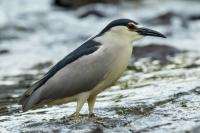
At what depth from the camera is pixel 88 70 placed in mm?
8180

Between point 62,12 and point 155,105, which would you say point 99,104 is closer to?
point 155,105

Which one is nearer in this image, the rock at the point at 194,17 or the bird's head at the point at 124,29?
the bird's head at the point at 124,29

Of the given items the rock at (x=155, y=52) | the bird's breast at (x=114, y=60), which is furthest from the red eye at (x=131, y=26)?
the rock at (x=155, y=52)

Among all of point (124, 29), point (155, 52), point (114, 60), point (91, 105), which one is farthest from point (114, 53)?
point (155, 52)

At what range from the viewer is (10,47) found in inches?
685

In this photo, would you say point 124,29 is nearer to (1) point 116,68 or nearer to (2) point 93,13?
(1) point 116,68

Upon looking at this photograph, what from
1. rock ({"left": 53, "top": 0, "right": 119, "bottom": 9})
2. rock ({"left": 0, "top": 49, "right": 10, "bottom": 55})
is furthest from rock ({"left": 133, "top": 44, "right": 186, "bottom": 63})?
rock ({"left": 53, "top": 0, "right": 119, "bottom": 9})

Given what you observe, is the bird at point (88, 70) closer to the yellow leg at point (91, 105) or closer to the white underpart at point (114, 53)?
the white underpart at point (114, 53)

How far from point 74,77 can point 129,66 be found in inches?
209

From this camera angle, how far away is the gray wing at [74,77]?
8125mm

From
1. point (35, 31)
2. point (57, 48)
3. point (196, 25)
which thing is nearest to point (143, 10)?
point (196, 25)

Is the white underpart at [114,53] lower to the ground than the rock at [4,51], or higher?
lower

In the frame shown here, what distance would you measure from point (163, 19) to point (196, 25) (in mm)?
1016

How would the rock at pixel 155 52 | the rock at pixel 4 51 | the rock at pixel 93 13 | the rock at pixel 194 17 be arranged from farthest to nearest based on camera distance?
the rock at pixel 93 13
the rock at pixel 194 17
the rock at pixel 4 51
the rock at pixel 155 52
